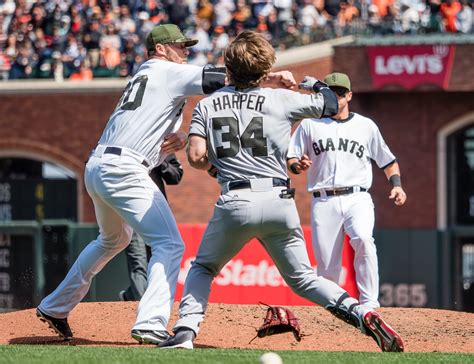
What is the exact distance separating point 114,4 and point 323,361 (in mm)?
19983

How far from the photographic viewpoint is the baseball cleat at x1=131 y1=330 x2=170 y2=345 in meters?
7.69

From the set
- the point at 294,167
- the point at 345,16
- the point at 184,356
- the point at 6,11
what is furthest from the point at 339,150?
the point at 6,11

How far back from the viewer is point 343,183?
401 inches

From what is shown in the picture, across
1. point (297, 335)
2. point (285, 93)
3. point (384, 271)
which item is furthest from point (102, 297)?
point (285, 93)

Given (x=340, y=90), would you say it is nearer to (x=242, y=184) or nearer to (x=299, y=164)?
(x=299, y=164)

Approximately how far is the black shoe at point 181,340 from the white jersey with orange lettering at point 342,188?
105 inches

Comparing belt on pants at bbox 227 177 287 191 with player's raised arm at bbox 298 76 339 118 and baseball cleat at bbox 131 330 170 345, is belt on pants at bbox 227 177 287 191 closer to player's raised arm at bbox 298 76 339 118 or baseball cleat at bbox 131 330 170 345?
player's raised arm at bbox 298 76 339 118

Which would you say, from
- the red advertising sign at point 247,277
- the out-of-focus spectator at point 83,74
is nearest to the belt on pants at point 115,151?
the red advertising sign at point 247,277

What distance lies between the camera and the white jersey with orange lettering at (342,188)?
1009cm

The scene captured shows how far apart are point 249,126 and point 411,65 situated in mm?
16304

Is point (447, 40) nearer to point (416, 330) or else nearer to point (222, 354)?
point (416, 330)

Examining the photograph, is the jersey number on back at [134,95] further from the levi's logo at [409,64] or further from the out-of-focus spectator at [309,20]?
the out-of-focus spectator at [309,20]

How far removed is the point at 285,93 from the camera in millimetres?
7633

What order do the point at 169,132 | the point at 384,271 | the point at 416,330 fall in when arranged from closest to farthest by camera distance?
the point at 169,132, the point at 416,330, the point at 384,271
